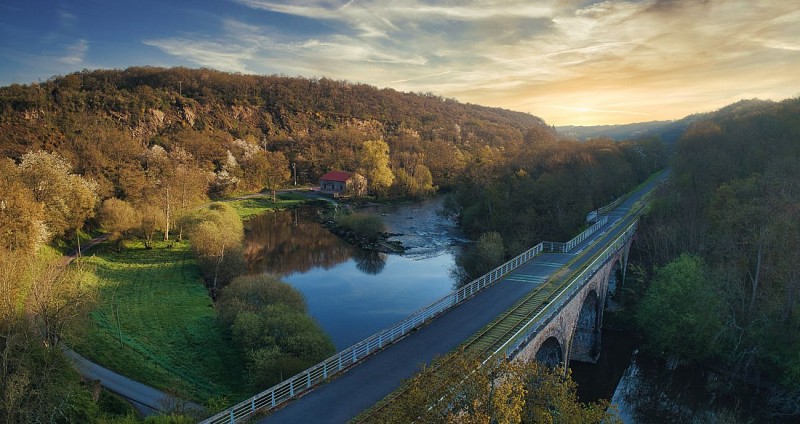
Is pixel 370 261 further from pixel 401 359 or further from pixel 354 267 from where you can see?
pixel 401 359

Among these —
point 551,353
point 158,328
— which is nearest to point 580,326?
point 551,353

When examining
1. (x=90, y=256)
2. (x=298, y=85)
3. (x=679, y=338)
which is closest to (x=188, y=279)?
(x=90, y=256)

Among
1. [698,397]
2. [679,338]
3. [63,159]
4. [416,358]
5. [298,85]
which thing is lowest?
[698,397]

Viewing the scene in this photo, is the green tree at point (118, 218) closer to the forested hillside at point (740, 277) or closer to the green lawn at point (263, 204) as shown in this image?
the green lawn at point (263, 204)

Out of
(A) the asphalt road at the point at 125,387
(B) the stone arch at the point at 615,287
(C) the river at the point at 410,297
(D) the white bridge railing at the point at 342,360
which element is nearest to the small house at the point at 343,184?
(C) the river at the point at 410,297

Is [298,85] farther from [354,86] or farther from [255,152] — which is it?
[255,152]

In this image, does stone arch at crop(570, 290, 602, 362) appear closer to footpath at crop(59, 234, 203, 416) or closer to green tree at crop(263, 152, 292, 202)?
footpath at crop(59, 234, 203, 416)
